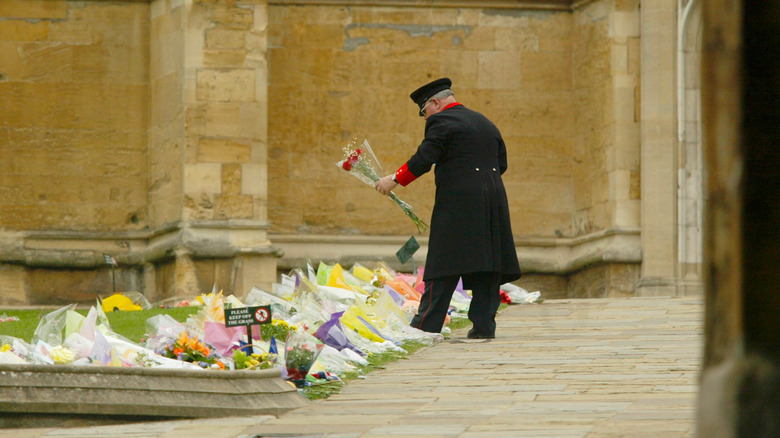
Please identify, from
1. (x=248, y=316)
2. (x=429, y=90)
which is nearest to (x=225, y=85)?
(x=429, y=90)

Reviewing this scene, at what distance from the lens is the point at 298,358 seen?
648 centimetres

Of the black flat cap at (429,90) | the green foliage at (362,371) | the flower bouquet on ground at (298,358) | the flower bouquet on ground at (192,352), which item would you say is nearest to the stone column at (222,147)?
the black flat cap at (429,90)

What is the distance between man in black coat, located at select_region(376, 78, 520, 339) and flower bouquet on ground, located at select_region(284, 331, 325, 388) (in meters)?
2.02

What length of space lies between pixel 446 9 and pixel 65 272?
4524 mm

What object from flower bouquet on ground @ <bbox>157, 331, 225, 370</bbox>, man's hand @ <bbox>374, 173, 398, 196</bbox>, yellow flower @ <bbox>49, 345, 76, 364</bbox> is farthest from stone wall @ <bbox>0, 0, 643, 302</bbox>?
yellow flower @ <bbox>49, 345, 76, 364</bbox>

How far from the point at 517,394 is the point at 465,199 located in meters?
2.53

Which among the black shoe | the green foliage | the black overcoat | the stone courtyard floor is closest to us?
the stone courtyard floor

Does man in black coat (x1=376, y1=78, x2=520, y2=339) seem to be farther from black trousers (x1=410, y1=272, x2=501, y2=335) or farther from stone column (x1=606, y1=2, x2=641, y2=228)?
stone column (x1=606, y1=2, x2=641, y2=228)

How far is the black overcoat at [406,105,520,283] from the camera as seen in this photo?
27.8 feet

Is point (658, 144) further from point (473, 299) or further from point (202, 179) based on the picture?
point (473, 299)

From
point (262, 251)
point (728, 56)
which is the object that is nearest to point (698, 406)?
point (728, 56)

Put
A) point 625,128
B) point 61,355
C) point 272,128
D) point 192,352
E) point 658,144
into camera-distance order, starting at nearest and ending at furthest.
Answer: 1. point 61,355
2. point 192,352
3. point 658,144
4. point 625,128
5. point 272,128

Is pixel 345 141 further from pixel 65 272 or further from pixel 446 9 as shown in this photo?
pixel 65 272

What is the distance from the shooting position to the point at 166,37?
13.8 m
